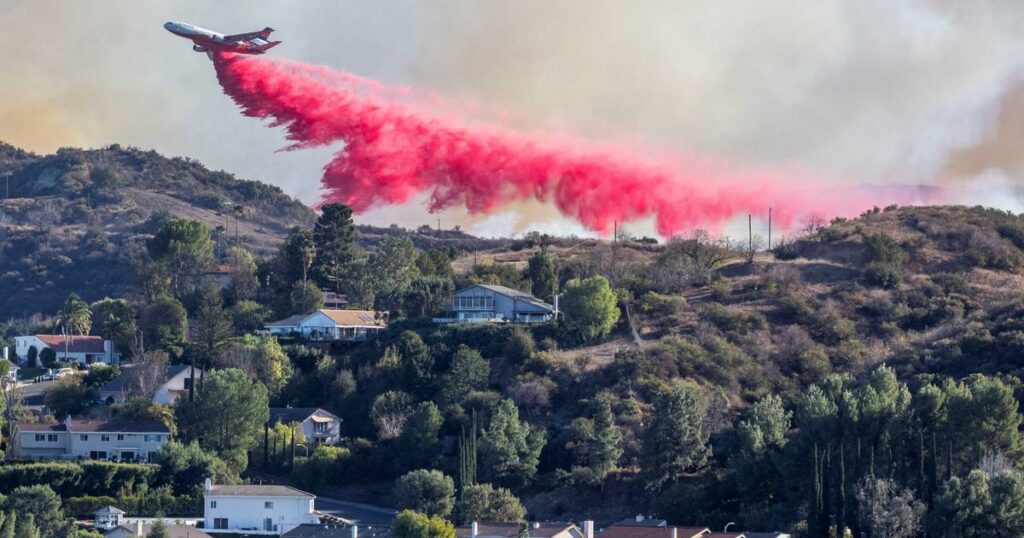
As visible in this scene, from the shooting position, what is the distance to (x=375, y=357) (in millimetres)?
109938

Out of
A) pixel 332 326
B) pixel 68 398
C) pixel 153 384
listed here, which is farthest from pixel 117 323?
pixel 153 384

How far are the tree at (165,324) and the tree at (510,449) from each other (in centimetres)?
3187

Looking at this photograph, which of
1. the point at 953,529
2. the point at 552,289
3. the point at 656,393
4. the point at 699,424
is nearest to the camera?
Answer: the point at 953,529

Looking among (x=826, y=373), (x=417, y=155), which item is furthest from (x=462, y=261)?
(x=826, y=373)

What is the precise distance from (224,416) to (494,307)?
28004 mm

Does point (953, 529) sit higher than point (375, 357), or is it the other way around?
point (375, 357)

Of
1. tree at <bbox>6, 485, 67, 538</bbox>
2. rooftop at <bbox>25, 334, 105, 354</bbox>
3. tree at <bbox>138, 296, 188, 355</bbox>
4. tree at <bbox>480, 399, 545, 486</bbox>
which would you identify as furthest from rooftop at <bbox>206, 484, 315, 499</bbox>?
rooftop at <bbox>25, 334, 105, 354</bbox>

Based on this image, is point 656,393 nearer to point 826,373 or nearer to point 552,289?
point 826,373

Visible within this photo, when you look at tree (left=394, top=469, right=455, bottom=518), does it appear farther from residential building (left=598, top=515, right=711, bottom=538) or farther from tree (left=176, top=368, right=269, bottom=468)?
tree (left=176, top=368, right=269, bottom=468)

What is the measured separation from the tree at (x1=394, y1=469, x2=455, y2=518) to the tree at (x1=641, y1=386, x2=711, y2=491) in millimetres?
9518

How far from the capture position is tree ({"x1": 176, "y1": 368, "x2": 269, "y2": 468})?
93.6m

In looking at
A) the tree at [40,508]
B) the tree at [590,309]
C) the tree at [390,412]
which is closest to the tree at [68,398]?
the tree at [390,412]

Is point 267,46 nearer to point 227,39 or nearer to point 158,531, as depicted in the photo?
point 227,39

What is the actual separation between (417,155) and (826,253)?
31330 mm
